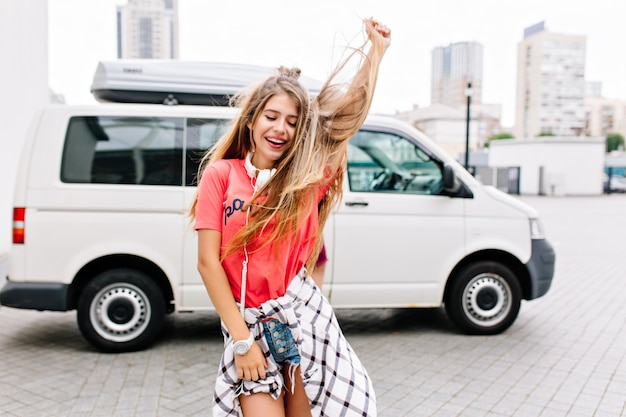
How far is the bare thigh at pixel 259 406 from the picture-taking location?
2000 mm

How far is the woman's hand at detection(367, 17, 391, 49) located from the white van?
2.81 metres

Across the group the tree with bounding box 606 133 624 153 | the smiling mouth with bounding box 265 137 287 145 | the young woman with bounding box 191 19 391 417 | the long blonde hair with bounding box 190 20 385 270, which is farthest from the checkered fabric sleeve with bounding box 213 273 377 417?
the tree with bounding box 606 133 624 153

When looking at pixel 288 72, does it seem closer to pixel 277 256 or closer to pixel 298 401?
pixel 277 256

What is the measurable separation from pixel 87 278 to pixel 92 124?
1325mm

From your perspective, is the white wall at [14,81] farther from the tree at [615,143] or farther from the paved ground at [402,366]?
the tree at [615,143]

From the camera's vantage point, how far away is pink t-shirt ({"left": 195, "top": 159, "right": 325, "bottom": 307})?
2.03 meters

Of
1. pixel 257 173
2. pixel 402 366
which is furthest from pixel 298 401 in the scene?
pixel 402 366

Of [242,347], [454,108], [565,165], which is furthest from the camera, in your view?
[454,108]

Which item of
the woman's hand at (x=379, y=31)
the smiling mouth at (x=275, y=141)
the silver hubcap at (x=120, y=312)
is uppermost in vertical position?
the woman's hand at (x=379, y=31)

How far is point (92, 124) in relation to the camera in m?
5.06

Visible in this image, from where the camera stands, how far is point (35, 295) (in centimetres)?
488

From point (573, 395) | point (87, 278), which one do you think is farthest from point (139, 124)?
point (573, 395)

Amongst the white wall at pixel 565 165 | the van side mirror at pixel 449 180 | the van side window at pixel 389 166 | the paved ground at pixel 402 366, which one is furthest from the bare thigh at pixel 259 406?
the white wall at pixel 565 165

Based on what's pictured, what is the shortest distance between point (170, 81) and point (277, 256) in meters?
3.69
